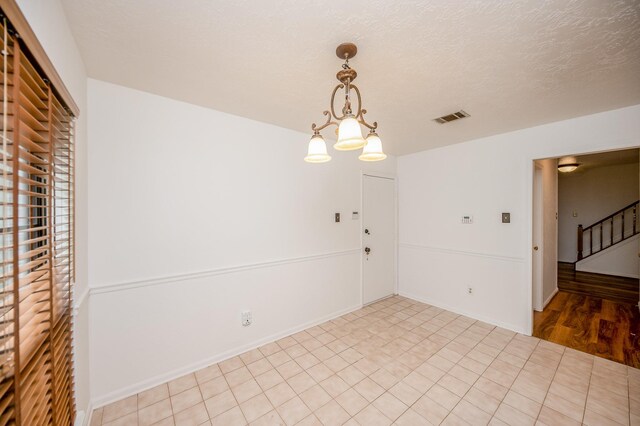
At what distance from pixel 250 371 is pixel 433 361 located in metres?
Result: 1.81

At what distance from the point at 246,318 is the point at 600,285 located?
6.65 meters

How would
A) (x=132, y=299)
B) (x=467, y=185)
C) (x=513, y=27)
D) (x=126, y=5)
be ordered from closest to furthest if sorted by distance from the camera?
1. (x=126, y=5)
2. (x=513, y=27)
3. (x=132, y=299)
4. (x=467, y=185)

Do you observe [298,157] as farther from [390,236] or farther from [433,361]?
[433,361]

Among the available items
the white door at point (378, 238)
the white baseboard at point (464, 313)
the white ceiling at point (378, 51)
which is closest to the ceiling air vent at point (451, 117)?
the white ceiling at point (378, 51)

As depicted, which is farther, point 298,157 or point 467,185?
point 467,185

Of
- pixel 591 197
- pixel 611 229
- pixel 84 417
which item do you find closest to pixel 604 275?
pixel 611 229

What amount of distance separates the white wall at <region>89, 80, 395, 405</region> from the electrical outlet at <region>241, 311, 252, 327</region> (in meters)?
0.06

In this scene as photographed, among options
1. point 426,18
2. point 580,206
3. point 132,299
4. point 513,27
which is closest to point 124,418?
point 132,299

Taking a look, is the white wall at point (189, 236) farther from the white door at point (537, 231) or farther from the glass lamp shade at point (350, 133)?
the white door at point (537, 231)

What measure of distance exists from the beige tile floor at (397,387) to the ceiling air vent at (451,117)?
2.52m

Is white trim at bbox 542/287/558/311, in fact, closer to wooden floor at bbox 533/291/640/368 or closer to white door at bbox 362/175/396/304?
wooden floor at bbox 533/291/640/368

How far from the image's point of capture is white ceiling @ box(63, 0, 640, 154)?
4.21ft

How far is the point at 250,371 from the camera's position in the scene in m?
2.37

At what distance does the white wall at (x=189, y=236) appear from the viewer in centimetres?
198
